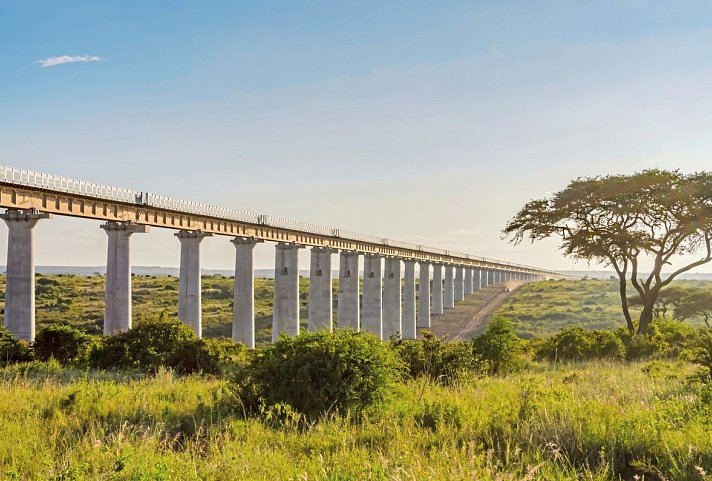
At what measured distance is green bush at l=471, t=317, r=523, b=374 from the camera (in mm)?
23586

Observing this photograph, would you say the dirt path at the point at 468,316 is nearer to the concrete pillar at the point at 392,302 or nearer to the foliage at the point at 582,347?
the concrete pillar at the point at 392,302

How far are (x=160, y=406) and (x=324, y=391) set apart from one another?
134 inches

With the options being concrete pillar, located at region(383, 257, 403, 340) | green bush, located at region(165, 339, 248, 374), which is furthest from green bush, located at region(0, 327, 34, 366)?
concrete pillar, located at region(383, 257, 403, 340)

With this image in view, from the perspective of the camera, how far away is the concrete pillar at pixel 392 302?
3504 inches

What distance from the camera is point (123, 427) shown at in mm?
10297

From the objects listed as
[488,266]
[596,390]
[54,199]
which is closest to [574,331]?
[596,390]

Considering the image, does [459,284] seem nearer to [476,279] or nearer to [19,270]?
[476,279]

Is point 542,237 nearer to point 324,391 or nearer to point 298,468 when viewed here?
point 324,391

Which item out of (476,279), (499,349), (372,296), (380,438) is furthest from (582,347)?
(476,279)

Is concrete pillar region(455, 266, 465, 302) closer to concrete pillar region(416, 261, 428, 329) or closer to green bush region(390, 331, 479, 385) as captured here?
concrete pillar region(416, 261, 428, 329)

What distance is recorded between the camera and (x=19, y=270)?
33.3 m

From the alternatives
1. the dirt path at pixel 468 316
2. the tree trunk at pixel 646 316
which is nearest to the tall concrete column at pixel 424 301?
the dirt path at pixel 468 316

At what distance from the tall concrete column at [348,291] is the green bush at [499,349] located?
51.2 meters

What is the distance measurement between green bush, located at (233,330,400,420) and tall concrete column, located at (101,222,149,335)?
2923 centimetres
